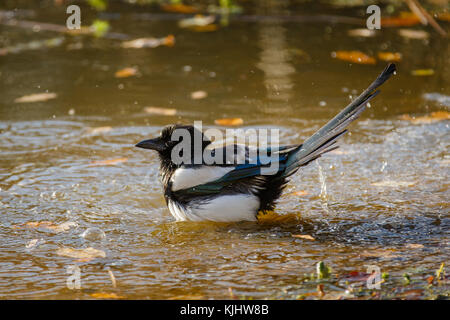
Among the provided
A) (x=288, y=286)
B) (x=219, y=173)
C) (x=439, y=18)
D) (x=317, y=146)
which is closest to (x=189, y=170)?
(x=219, y=173)

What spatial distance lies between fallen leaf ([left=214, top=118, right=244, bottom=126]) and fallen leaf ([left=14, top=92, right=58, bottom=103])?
1.91 meters

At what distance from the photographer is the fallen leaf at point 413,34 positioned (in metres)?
8.99

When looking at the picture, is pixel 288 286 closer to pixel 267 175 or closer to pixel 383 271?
pixel 383 271

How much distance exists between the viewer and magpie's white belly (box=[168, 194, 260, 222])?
178 inches

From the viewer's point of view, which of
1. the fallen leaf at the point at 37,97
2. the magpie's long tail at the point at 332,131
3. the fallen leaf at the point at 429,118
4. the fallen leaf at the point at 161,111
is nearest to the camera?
the magpie's long tail at the point at 332,131

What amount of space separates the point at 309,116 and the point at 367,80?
1196mm

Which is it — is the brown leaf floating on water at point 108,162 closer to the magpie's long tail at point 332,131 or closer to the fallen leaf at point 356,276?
the magpie's long tail at point 332,131

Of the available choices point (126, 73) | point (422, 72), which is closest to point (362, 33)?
point (422, 72)

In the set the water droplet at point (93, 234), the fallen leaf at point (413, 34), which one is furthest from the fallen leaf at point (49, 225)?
the fallen leaf at point (413, 34)

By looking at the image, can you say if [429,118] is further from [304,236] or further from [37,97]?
[37,97]

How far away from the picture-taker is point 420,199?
480cm

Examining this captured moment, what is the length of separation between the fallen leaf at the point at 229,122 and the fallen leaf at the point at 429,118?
1.49m

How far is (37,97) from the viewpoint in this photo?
24.0 feet

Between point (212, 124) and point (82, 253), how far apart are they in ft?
8.60
